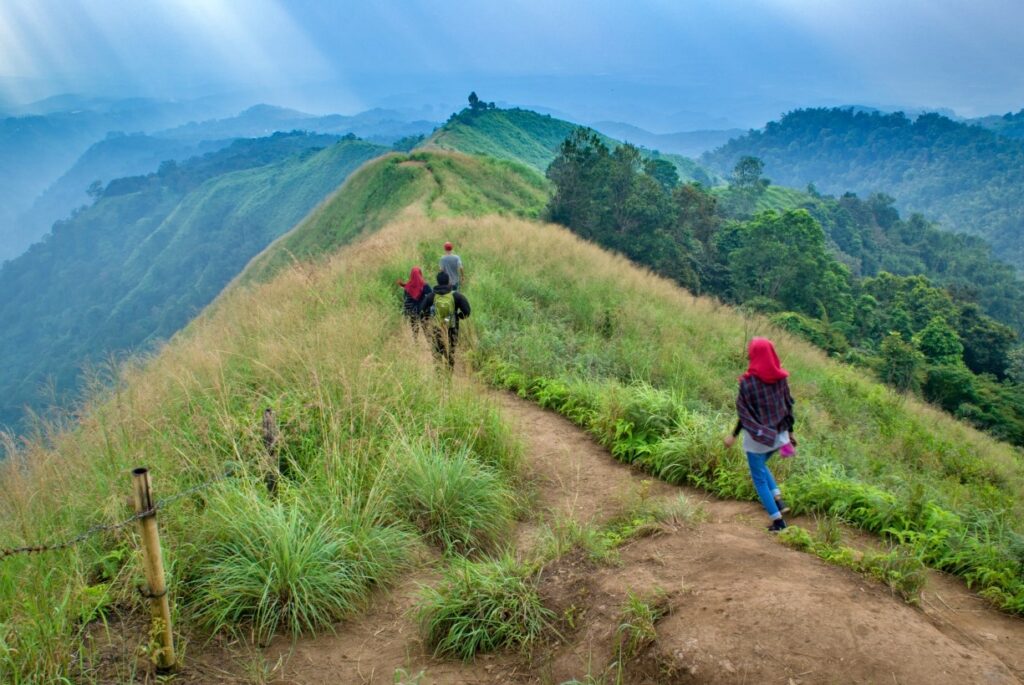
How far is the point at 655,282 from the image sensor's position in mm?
15656

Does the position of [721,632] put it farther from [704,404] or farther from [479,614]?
[704,404]

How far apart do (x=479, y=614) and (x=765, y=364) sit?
281 cm

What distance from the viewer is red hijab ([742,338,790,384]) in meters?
4.65

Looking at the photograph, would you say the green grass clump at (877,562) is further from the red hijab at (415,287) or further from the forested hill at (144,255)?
the forested hill at (144,255)

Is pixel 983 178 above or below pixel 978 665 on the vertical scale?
above

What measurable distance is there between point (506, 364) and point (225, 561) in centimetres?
543

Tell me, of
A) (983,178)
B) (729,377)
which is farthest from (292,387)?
(983,178)

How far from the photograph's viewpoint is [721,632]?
3.02m

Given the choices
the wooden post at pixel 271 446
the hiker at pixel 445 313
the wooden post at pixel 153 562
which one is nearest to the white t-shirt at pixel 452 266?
the hiker at pixel 445 313

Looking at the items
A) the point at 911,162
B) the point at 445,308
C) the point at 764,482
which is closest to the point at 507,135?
the point at 445,308

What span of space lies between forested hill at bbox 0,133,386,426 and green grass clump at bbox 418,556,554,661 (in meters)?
77.4

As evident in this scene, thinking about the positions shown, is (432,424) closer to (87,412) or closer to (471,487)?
(471,487)

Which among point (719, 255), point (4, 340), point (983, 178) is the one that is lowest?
point (4, 340)

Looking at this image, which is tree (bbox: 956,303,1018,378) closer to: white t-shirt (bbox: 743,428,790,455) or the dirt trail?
white t-shirt (bbox: 743,428,790,455)
